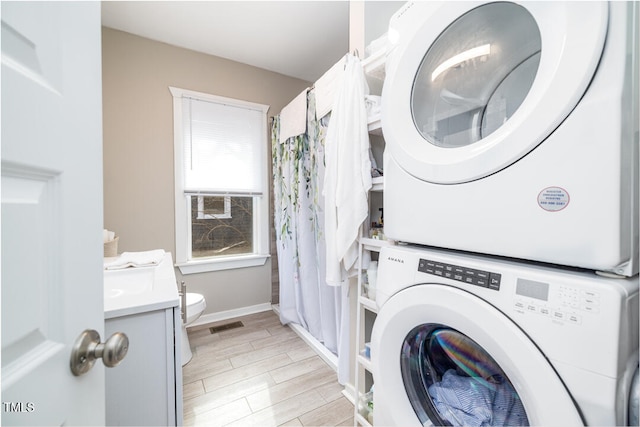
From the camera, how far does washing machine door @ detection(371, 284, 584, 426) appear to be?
1.73ft

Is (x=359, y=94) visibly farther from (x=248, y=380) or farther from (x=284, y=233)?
(x=248, y=380)

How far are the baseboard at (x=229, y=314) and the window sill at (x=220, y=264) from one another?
43 centimetres

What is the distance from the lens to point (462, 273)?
67 centimetres

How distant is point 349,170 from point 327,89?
0.71m

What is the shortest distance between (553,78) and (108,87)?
2795 millimetres

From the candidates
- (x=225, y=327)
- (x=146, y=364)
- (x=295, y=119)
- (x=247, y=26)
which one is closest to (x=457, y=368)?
(x=146, y=364)

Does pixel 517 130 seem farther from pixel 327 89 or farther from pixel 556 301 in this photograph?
pixel 327 89

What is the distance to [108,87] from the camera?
2.08m

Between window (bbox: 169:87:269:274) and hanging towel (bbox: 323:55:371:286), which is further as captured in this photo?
window (bbox: 169:87:269:274)

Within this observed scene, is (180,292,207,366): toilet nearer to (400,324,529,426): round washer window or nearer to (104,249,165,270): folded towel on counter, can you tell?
(104,249,165,270): folded towel on counter

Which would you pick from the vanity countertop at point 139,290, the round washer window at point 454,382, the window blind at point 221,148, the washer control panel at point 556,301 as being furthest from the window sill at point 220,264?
the washer control panel at point 556,301

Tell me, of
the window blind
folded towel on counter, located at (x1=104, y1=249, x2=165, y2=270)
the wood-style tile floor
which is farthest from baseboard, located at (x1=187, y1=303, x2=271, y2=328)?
the window blind

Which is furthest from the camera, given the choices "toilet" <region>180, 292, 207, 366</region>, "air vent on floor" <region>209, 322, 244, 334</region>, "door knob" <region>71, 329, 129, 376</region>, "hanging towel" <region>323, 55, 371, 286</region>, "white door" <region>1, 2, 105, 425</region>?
"air vent on floor" <region>209, 322, 244, 334</region>

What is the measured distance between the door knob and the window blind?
2.14 m
